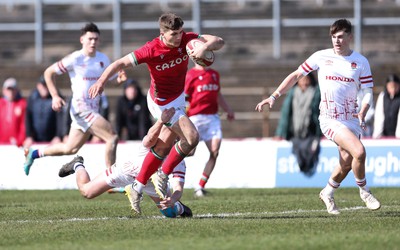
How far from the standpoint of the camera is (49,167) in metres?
21.0

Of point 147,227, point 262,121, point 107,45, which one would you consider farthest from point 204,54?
point 107,45

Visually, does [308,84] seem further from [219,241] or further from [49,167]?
[219,241]

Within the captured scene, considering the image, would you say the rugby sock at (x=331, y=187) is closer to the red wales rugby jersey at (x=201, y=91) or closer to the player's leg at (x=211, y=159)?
the player's leg at (x=211, y=159)

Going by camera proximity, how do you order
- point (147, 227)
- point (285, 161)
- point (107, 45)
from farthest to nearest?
point (107, 45) < point (285, 161) < point (147, 227)

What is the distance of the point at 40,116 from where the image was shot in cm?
2348

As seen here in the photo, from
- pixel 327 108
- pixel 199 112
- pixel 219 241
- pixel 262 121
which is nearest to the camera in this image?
pixel 219 241

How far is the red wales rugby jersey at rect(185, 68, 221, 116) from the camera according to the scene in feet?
61.4

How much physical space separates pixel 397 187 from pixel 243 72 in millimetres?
10761

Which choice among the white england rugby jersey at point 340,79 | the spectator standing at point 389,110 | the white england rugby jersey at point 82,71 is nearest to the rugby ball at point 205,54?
the white england rugby jersey at point 340,79

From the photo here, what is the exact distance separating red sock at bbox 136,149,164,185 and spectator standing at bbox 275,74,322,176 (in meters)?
7.50

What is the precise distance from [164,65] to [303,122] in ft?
27.4

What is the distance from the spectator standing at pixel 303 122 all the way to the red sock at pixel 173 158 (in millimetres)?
7264

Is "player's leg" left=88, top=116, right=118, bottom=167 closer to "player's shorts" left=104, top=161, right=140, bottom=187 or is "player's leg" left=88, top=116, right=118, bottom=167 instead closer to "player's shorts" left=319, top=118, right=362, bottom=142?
"player's shorts" left=104, top=161, right=140, bottom=187

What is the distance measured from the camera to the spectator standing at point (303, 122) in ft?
67.4
